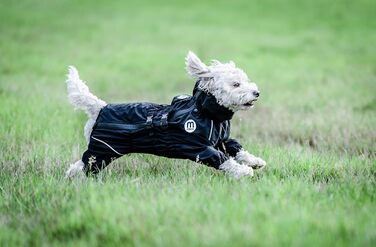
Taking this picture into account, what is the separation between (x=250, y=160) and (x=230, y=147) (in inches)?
11.2

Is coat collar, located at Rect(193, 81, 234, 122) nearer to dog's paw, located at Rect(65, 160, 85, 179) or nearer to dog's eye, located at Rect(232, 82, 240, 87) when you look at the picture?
dog's eye, located at Rect(232, 82, 240, 87)

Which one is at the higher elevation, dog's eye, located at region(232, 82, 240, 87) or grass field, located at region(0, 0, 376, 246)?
dog's eye, located at region(232, 82, 240, 87)

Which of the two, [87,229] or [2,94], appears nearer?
[87,229]

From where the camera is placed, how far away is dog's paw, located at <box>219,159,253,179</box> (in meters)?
5.07

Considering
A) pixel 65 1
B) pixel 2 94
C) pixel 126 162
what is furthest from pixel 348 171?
pixel 65 1

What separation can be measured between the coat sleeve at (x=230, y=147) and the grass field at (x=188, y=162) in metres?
0.33

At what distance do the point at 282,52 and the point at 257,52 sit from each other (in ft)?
2.50

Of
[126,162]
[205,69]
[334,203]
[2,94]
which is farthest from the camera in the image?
[2,94]

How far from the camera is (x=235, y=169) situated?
16.7 feet

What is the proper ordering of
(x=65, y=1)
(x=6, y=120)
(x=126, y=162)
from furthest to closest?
(x=65, y=1)
(x=6, y=120)
(x=126, y=162)

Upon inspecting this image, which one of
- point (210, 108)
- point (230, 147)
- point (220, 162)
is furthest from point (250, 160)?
point (210, 108)

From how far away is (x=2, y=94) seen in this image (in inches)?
391

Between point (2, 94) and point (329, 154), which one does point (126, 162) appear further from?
point (2, 94)

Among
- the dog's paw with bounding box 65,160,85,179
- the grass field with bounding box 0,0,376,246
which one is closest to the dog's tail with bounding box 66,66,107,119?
the dog's paw with bounding box 65,160,85,179
